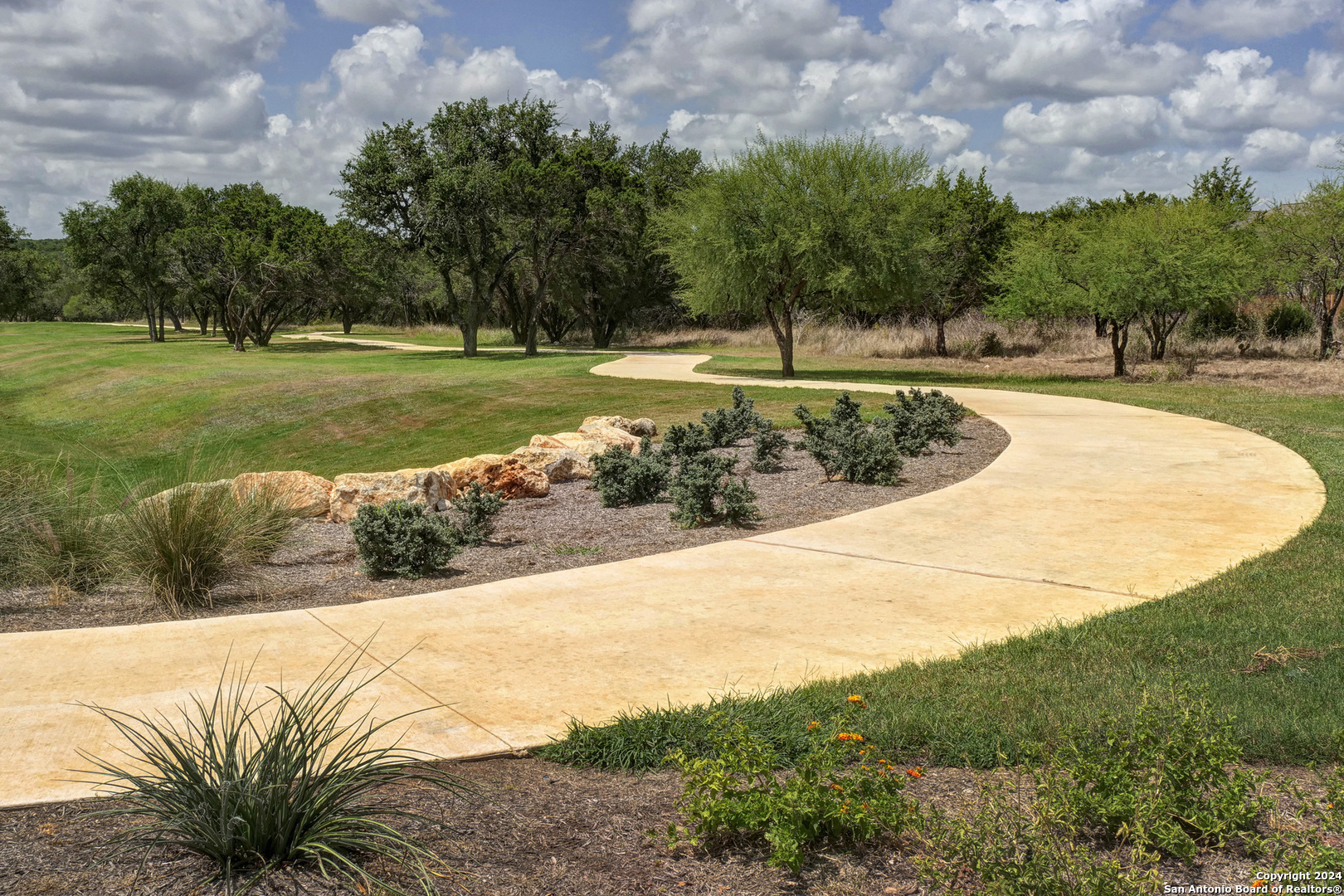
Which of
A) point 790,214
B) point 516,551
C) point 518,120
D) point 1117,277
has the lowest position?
point 516,551

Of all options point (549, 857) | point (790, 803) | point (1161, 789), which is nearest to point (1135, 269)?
point (1161, 789)

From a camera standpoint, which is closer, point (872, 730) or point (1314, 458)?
point (872, 730)

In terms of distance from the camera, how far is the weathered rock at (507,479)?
1087 cm

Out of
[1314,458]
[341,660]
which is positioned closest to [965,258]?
[1314,458]

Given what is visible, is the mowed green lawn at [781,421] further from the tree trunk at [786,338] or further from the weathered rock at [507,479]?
the weathered rock at [507,479]

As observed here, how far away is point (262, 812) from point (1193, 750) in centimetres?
293

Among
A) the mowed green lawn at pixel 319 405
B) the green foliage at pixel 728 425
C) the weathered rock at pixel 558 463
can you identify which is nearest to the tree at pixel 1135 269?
the mowed green lawn at pixel 319 405

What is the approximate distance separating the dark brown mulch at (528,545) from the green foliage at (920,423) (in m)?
0.20

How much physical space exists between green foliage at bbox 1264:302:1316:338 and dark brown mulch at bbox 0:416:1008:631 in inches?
1054

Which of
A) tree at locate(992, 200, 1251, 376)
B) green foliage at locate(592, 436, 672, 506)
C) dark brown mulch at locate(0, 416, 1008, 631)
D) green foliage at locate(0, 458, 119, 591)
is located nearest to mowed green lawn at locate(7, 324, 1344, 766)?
green foliage at locate(0, 458, 119, 591)

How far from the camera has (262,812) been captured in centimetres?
296

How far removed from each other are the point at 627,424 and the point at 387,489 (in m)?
4.84

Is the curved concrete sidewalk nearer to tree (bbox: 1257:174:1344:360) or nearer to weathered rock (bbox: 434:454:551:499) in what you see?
weathered rock (bbox: 434:454:551:499)

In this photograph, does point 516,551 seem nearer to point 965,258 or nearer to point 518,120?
point 965,258
